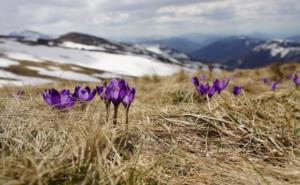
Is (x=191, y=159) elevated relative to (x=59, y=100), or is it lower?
lower

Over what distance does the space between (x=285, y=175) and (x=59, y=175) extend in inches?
52.9

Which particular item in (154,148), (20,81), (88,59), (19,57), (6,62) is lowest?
(20,81)

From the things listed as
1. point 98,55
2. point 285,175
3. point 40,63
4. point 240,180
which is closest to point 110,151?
point 240,180

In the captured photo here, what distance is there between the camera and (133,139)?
3.43 metres

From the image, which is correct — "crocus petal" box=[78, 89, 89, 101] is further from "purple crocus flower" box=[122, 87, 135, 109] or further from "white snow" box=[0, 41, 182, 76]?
"white snow" box=[0, 41, 182, 76]

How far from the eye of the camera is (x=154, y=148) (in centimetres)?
336

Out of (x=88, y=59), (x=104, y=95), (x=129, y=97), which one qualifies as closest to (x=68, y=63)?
(x=88, y=59)

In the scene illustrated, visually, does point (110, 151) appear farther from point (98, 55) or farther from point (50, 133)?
point (98, 55)

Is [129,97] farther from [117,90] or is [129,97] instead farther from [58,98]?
[58,98]

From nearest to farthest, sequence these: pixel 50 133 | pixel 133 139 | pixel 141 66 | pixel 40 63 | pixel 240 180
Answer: pixel 240 180 < pixel 50 133 < pixel 133 139 < pixel 40 63 < pixel 141 66

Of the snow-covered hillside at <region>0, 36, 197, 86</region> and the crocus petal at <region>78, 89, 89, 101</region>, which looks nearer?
the crocus petal at <region>78, 89, 89, 101</region>

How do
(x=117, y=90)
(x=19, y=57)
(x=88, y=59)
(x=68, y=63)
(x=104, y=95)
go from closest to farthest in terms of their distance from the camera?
(x=117, y=90), (x=104, y=95), (x=19, y=57), (x=68, y=63), (x=88, y=59)

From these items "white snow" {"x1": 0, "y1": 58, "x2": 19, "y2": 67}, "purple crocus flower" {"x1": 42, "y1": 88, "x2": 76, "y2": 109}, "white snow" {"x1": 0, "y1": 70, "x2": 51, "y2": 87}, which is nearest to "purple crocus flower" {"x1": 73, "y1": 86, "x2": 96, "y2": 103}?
"purple crocus flower" {"x1": 42, "y1": 88, "x2": 76, "y2": 109}

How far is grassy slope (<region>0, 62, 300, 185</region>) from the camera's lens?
2.44m
